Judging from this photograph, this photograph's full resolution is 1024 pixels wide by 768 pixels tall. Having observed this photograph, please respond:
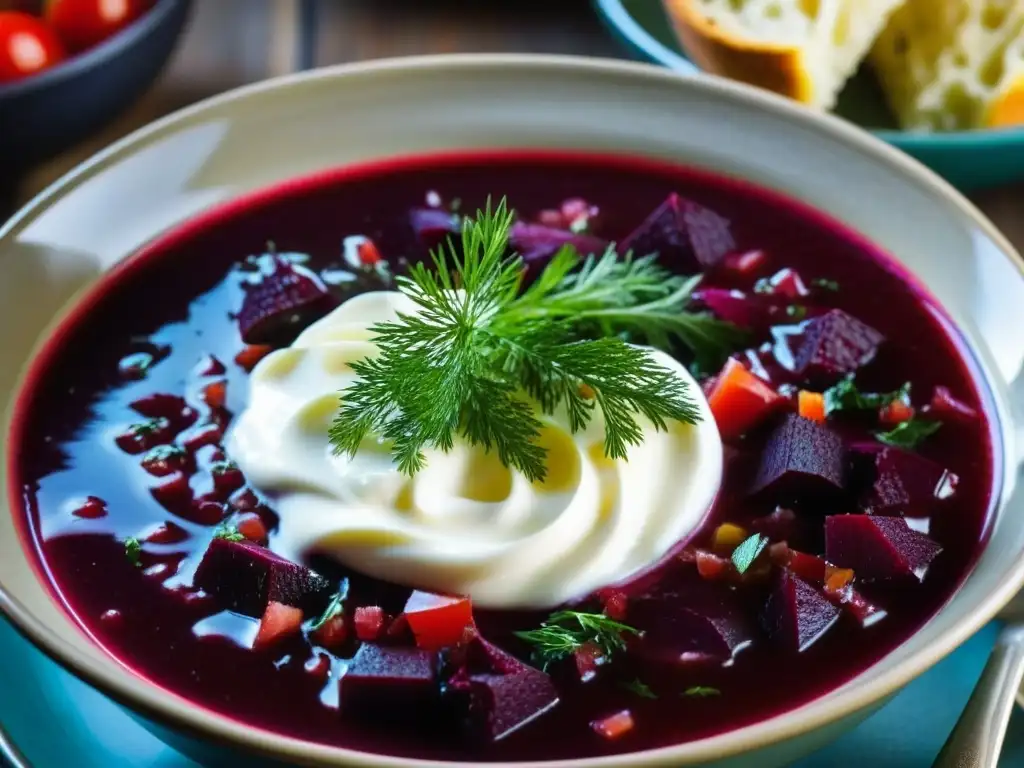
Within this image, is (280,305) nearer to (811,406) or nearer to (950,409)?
(811,406)

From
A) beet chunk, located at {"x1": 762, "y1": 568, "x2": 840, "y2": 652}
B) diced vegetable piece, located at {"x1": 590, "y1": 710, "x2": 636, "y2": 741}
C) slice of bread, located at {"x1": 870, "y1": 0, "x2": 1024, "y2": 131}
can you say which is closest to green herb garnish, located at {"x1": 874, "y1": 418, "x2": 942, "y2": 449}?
beet chunk, located at {"x1": 762, "y1": 568, "x2": 840, "y2": 652}

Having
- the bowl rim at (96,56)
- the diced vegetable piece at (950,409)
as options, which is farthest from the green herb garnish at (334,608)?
the bowl rim at (96,56)

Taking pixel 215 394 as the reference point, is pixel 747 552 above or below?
below

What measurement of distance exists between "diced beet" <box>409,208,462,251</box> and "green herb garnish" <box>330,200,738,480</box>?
0.38 m

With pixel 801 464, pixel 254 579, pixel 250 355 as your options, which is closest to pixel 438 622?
pixel 254 579

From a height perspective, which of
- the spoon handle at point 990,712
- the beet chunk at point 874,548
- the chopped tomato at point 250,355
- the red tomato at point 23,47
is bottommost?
the spoon handle at point 990,712

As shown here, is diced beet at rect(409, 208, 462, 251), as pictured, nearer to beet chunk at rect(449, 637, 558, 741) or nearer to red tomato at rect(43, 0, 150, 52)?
beet chunk at rect(449, 637, 558, 741)

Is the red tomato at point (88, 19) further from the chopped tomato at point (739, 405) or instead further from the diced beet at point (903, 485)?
the diced beet at point (903, 485)

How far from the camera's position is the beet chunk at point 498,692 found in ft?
6.93

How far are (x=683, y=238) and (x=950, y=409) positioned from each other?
715 mm

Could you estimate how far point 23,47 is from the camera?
394 centimetres

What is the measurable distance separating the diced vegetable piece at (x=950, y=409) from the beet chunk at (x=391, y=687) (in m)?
1.21

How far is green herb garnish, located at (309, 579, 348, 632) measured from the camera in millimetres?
2285

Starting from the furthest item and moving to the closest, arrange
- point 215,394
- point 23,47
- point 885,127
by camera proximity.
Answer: point 885,127 → point 23,47 → point 215,394
